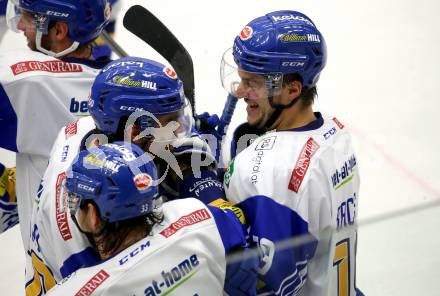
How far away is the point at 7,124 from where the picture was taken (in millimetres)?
2684

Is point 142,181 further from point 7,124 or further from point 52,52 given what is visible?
point 52,52

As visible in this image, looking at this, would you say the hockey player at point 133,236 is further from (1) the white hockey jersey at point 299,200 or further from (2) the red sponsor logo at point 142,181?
(1) the white hockey jersey at point 299,200

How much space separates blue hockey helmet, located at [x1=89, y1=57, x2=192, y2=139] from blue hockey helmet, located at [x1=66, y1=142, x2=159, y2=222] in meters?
0.30

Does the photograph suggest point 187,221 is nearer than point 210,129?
Yes

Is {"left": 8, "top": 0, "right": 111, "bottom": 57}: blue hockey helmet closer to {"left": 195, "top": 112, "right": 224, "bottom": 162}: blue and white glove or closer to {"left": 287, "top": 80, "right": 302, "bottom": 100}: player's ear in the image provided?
{"left": 195, "top": 112, "right": 224, "bottom": 162}: blue and white glove

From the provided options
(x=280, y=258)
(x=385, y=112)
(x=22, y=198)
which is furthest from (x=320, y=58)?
(x=385, y=112)

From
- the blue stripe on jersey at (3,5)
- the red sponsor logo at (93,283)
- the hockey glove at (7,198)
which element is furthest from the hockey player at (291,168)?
the blue stripe on jersey at (3,5)

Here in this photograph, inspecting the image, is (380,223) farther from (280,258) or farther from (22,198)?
(22,198)

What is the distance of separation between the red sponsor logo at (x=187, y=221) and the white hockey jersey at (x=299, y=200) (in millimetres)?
168

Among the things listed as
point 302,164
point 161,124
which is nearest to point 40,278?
point 161,124

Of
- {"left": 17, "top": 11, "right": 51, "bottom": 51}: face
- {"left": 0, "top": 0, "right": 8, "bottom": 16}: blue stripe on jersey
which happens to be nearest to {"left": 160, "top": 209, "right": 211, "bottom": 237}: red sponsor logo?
{"left": 17, "top": 11, "right": 51, "bottom": 51}: face

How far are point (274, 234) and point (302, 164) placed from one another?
214 mm

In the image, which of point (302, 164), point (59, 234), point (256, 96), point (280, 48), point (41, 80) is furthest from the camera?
point (41, 80)

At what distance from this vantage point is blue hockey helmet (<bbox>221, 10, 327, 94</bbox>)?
235 cm
